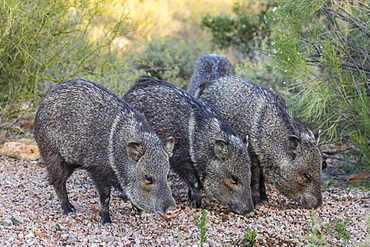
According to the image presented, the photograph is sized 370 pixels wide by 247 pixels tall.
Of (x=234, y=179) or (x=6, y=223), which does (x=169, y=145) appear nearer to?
(x=234, y=179)

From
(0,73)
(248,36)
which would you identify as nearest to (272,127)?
(0,73)

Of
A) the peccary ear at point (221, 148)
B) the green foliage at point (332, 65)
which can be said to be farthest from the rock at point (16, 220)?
the green foliage at point (332, 65)

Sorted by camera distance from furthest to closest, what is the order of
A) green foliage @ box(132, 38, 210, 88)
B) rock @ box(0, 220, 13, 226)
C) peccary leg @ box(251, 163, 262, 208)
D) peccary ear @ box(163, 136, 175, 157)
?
green foliage @ box(132, 38, 210, 88), peccary leg @ box(251, 163, 262, 208), peccary ear @ box(163, 136, 175, 157), rock @ box(0, 220, 13, 226)

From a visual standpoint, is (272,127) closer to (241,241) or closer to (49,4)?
(241,241)

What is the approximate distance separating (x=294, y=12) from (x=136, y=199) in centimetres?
290

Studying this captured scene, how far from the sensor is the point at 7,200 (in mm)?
4320

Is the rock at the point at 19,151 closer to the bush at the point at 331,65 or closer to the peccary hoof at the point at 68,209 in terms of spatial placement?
the peccary hoof at the point at 68,209

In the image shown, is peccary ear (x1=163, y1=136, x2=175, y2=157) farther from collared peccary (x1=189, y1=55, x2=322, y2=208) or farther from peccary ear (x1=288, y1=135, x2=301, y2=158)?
peccary ear (x1=288, y1=135, x2=301, y2=158)

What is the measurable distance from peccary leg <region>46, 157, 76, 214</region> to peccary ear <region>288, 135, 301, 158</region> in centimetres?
186

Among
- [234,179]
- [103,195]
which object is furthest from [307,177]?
[103,195]

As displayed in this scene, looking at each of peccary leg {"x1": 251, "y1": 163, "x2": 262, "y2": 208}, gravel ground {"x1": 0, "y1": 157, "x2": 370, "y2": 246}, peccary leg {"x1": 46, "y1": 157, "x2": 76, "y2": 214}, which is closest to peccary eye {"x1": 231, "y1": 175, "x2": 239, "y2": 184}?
gravel ground {"x1": 0, "y1": 157, "x2": 370, "y2": 246}

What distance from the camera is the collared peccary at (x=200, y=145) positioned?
4164 mm

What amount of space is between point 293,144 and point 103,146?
1.64 metres

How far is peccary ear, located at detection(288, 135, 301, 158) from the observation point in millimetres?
4303
